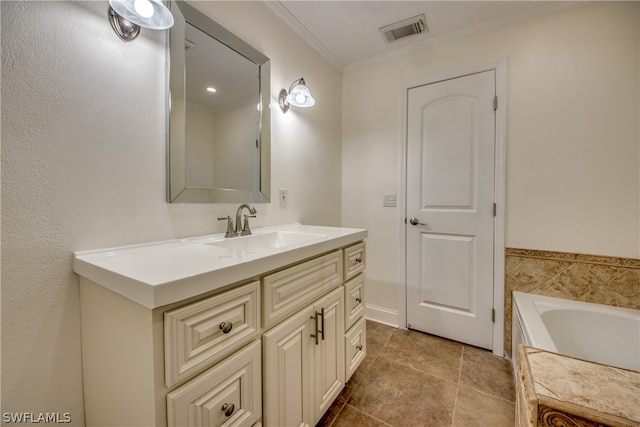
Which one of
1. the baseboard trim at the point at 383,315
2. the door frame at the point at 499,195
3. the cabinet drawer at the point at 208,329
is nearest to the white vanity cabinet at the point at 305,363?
the cabinet drawer at the point at 208,329

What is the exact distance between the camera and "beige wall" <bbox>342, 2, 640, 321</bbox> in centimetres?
143

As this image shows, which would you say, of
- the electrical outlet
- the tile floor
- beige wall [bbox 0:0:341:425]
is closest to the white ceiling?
beige wall [bbox 0:0:341:425]

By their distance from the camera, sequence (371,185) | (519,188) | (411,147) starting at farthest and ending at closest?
(371,185), (411,147), (519,188)

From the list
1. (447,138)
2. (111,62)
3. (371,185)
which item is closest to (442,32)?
(447,138)

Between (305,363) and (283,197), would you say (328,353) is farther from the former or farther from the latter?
(283,197)

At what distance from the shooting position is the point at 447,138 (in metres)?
1.90

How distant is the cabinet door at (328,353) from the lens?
3.62 feet

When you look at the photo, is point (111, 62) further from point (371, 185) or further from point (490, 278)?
point (490, 278)

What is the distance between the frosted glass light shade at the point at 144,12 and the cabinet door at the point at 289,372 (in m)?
1.21

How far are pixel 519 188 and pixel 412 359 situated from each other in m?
1.36

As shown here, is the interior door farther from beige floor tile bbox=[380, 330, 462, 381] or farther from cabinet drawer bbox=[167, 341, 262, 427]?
cabinet drawer bbox=[167, 341, 262, 427]

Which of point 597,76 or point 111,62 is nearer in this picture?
point 111,62

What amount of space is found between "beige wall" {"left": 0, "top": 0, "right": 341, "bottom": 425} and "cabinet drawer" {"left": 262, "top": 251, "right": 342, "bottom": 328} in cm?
57

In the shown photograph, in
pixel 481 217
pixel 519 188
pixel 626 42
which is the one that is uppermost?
pixel 626 42
